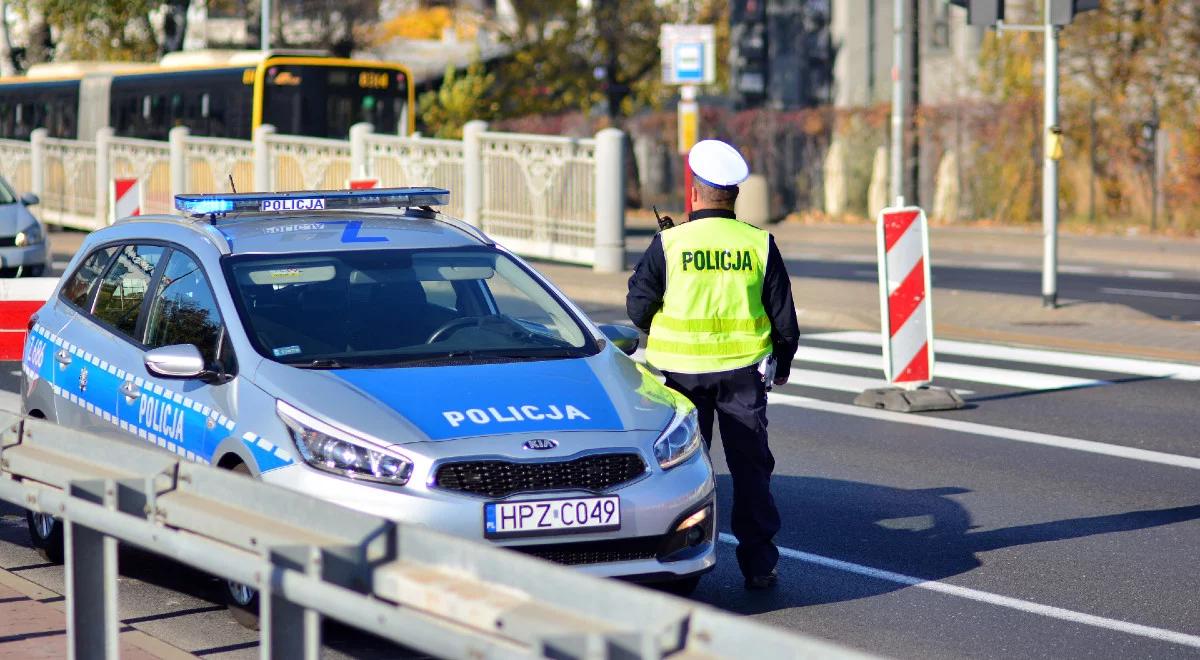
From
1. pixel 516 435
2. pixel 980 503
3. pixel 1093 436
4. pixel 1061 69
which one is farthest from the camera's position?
pixel 1061 69

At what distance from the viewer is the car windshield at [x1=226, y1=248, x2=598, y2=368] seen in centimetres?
695

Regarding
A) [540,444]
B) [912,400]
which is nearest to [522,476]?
[540,444]

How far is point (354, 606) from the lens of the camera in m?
3.96

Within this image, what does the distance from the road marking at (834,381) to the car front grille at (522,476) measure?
7.06m

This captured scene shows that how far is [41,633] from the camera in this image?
605cm

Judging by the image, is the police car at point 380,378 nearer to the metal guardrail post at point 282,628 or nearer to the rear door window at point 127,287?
the rear door window at point 127,287

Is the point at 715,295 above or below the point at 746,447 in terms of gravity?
above

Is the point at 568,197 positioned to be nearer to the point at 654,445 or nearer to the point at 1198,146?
the point at 1198,146

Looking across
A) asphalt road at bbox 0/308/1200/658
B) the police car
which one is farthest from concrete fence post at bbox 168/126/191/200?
the police car

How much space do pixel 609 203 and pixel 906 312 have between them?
1093cm

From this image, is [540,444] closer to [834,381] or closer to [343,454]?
[343,454]

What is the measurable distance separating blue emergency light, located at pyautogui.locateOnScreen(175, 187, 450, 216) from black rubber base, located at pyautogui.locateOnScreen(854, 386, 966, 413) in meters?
5.05

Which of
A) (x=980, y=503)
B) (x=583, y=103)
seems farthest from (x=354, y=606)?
(x=583, y=103)

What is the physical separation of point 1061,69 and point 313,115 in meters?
13.1
